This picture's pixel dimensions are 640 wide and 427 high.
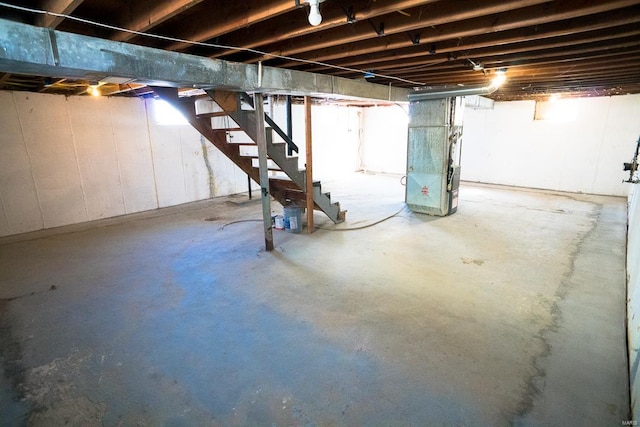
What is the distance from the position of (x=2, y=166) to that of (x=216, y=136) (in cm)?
348

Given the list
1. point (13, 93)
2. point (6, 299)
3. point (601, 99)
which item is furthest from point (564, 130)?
point (13, 93)

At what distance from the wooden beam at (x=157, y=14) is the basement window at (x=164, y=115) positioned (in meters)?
4.39

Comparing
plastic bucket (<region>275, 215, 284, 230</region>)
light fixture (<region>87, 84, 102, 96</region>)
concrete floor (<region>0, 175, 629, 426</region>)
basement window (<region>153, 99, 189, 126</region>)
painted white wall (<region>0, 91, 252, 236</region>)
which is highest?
light fixture (<region>87, 84, 102, 96</region>)

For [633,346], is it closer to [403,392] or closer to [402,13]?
[403,392]

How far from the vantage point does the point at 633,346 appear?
205 cm

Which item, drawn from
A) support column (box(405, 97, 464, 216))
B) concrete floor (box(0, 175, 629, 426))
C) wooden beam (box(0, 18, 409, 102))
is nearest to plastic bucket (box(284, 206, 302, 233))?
concrete floor (box(0, 175, 629, 426))

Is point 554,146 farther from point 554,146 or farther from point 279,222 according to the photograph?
point 279,222

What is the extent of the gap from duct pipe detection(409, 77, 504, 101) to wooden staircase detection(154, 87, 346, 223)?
243cm

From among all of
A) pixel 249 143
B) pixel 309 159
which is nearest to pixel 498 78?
pixel 309 159

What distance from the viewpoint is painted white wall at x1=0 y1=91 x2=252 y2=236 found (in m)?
5.02

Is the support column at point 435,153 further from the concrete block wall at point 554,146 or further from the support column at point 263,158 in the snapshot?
the concrete block wall at point 554,146

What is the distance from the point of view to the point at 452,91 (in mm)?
5105

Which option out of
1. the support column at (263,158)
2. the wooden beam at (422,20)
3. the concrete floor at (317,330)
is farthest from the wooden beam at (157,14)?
the concrete floor at (317,330)

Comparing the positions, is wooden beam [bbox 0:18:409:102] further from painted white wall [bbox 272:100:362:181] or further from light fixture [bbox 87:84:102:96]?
painted white wall [bbox 272:100:362:181]
